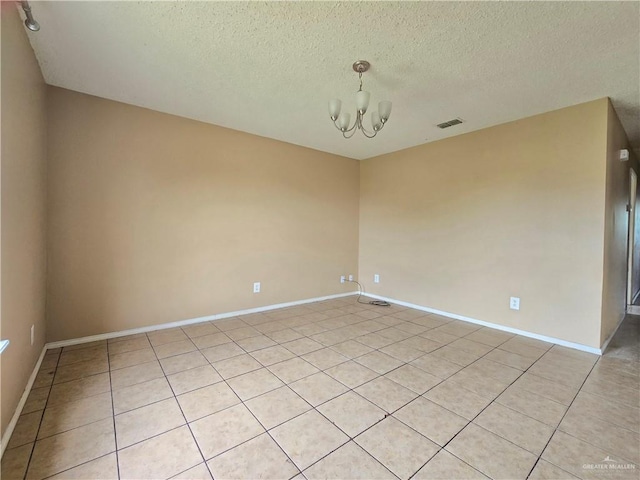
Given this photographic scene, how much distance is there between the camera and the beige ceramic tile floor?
131cm

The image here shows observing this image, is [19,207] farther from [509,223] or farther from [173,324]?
[509,223]

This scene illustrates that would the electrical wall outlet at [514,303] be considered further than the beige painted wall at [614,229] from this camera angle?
Yes

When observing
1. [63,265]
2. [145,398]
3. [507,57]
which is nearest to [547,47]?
[507,57]

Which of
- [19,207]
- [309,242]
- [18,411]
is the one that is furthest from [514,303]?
Result: [19,207]

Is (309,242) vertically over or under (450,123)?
under

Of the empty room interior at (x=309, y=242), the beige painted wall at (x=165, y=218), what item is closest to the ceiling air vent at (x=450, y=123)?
the empty room interior at (x=309, y=242)

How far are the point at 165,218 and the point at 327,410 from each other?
2482 millimetres

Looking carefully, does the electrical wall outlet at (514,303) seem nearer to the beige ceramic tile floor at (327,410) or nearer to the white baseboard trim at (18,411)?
the beige ceramic tile floor at (327,410)

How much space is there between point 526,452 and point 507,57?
2.42m

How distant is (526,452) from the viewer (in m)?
1.39

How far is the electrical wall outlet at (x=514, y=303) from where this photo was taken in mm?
2986

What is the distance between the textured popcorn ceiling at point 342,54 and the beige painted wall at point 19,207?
0.25 metres

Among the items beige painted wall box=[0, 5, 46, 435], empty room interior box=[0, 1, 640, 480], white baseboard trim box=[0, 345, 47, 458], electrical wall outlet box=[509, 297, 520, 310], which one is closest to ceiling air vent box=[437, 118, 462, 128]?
empty room interior box=[0, 1, 640, 480]

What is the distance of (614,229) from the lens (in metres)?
2.82
